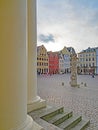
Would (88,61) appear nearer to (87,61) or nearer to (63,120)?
(87,61)

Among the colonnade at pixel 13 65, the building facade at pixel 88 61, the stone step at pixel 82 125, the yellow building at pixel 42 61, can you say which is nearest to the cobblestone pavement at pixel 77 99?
the stone step at pixel 82 125

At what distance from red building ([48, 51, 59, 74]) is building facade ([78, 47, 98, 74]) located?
715 cm

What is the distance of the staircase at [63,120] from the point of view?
130 inches

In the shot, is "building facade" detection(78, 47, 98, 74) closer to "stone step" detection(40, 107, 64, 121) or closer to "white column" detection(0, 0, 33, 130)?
"stone step" detection(40, 107, 64, 121)

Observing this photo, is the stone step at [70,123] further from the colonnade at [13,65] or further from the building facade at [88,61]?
the building facade at [88,61]

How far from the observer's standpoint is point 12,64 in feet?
5.91

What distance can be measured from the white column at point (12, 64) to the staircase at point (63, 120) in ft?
4.77

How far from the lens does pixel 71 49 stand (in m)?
53.2

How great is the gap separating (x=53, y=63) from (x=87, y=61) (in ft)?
35.2

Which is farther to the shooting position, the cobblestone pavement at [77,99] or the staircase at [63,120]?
the cobblestone pavement at [77,99]

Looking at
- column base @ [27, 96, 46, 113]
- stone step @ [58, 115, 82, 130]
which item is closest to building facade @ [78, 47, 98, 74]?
stone step @ [58, 115, 82, 130]

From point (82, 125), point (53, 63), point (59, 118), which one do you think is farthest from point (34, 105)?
point (53, 63)

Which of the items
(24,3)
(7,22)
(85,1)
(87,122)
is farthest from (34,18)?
(85,1)

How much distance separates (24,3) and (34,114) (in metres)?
2.18
